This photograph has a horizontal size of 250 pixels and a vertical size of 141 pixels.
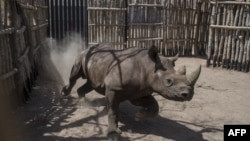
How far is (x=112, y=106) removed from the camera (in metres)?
4.93

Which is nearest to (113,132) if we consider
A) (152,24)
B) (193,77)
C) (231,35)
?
(193,77)

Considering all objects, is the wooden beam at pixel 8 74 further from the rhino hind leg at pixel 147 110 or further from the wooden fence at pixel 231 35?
the wooden fence at pixel 231 35

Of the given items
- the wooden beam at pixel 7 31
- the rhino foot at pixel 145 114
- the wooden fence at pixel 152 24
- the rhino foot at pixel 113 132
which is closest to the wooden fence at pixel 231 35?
the wooden fence at pixel 152 24

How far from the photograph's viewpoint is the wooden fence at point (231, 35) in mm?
9812

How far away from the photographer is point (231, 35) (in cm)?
999

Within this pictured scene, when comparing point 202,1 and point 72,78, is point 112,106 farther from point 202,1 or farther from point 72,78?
point 202,1

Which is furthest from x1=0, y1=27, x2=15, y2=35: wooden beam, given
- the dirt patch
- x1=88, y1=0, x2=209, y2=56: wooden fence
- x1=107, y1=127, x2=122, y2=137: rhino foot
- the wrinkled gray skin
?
x1=88, y1=0, x2=209, y2=56: wooden fence

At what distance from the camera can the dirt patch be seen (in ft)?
16.3

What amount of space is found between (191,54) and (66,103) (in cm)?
796

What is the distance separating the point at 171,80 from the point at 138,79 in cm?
65

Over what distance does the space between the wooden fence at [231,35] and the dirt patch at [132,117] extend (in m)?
2.31

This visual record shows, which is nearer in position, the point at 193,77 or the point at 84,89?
the point at 193,77

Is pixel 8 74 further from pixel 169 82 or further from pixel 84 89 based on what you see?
pixel 169 82

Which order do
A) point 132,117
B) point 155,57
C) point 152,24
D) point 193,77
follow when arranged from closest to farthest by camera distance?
1. point 193,77
2. point 155,57
3. point 132,117
4. point 152,24
